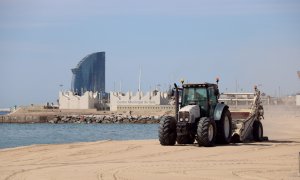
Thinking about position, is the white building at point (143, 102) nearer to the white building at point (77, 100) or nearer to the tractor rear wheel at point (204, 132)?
the white building at point (77, 100)

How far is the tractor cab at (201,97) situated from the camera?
18859 mm

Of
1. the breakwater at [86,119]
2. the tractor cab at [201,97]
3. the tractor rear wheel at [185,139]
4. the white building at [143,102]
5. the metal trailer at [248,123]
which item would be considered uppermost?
the white building at [143,102]

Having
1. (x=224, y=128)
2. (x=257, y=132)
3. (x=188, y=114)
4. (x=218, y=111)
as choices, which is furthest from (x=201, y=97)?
(x=257, y=132)

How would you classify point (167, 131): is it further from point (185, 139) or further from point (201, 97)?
point (201, 97)

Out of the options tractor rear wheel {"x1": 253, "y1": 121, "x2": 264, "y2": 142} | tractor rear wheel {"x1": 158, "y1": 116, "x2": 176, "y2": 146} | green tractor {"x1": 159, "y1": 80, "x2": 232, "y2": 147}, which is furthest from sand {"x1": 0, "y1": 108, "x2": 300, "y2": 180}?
tractor rear wheel {"x1": 253, "y1": 121, "x2": 264, "y2": 142}

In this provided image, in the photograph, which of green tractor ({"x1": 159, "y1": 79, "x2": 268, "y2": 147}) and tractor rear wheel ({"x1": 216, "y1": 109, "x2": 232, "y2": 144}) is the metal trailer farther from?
tractor rear wheel ({"x1": 216, "y1": 109, "x2": 232, "y2": 144})

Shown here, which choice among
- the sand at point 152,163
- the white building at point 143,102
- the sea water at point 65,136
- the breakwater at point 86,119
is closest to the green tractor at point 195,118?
the sand at point 152,163

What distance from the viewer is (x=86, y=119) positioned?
10544 centimetres

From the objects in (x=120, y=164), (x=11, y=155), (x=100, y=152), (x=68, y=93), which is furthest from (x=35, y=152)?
(x=68, y=93)

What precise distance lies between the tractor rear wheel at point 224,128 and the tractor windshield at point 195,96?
0.71 metres

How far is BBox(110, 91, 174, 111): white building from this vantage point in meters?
132

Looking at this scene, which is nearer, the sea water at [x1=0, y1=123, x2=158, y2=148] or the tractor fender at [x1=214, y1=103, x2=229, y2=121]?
the tractor fender at [x1=214, y1=103, x2=229, y2=121]

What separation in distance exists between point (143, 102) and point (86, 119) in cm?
3030

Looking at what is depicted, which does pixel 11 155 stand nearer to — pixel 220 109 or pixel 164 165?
pixel 164 165
